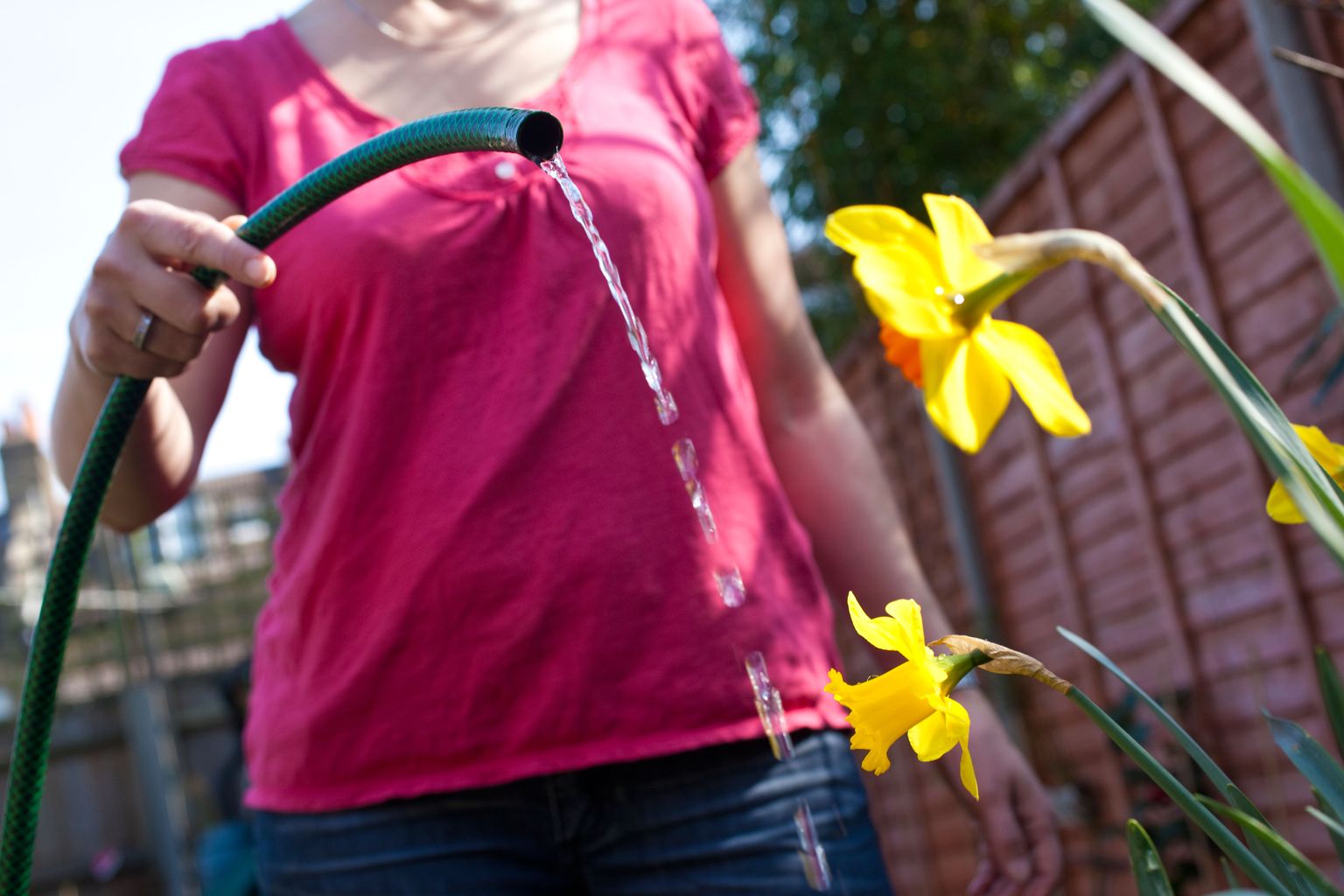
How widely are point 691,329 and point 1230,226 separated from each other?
6.19 ft

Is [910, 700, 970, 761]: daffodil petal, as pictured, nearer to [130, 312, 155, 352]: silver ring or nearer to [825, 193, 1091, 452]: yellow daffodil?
[825, 193, 1091, 452]: yellow daffodil

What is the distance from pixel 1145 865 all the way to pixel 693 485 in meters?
0.64

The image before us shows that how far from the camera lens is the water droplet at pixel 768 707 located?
43.3 inches

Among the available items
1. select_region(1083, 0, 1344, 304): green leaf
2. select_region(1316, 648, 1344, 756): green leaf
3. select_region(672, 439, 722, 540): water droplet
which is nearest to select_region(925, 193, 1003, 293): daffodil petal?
select_region(1083, 0, 1344, 304): green leaf

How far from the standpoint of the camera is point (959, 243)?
0.51 metres

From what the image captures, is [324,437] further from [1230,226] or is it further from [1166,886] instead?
[1230,226]

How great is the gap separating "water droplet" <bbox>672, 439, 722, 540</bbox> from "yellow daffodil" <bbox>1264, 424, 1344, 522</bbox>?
0.57 m

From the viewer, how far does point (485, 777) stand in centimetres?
107

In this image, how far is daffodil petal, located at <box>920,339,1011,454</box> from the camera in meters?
0.50

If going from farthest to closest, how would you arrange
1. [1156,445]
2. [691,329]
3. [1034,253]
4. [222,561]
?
[222,561], [1156,445], [691,329], [1034,253]

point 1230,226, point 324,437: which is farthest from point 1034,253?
point 1230,226

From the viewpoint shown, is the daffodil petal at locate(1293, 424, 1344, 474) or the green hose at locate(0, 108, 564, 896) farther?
the green hose at locate(0, 108, 564, 896)

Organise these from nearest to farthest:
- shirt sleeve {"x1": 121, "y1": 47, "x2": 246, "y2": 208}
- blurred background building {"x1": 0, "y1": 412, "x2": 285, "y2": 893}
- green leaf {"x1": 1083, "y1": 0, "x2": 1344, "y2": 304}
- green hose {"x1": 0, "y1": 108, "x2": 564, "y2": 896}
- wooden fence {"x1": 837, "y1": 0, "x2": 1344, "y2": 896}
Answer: green leaf {"x1": 1083, "y1": 0, "x2": 1344, "y2": 304}, green hose {"x1": 0, "y1": 108, "x2": 564, "y2": 896}, shirt sleeve {"x1": 121, "y1": 47, "x2": 246, "y2": 208}, wooden fence {"x1": 837, "y1": 0, "x2": 1344, "y2": 896}, blurred background building {"x1": 0, "y1": 412, "x2": 285, "y2": 893}

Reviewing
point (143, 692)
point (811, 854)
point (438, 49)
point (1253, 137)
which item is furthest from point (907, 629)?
point (143, 692)
